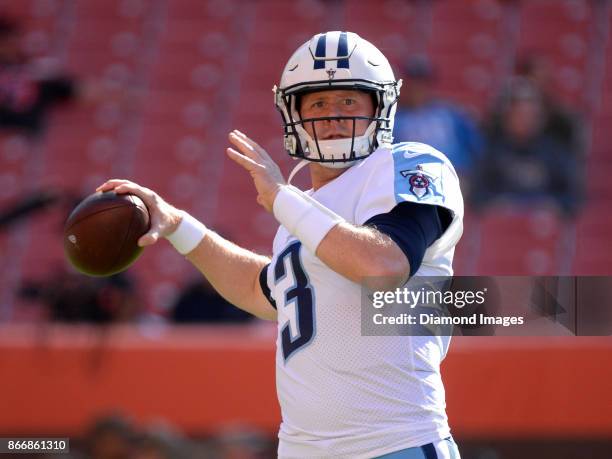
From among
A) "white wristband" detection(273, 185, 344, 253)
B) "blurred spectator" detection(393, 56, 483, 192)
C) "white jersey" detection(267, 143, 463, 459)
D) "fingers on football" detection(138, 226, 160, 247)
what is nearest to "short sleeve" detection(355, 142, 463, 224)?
"white jersey" detection(267, 143, 463, 459)

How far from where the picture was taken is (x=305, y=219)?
3439 mm

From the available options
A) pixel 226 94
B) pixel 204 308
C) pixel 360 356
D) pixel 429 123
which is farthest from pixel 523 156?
pixel 360 356

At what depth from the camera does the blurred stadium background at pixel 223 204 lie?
6719 millimetres

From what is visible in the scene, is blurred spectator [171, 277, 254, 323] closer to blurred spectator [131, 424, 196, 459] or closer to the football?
blurred spectator [131, 424, 196, 459]

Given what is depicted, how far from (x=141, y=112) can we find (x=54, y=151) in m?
0.79

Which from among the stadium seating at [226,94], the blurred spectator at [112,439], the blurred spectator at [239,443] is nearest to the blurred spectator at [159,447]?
the blurred spectator at [112,439]

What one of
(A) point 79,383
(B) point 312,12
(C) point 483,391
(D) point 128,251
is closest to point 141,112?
(B) point 312,12

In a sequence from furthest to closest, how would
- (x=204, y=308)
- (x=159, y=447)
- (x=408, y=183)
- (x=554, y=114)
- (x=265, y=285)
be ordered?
(x=554, y=114), (x=204, y=308), (x=159, y=447), (x=265, y=285), (x=408, y=183)

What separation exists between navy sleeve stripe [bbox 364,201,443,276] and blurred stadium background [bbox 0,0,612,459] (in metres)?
3.14

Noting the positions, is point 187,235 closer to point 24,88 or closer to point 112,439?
point 112,439

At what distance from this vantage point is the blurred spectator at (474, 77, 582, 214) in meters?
8.77

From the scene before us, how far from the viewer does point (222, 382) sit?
6.80 meters

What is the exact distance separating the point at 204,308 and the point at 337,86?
12.6 ft

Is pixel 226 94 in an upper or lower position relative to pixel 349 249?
upper
